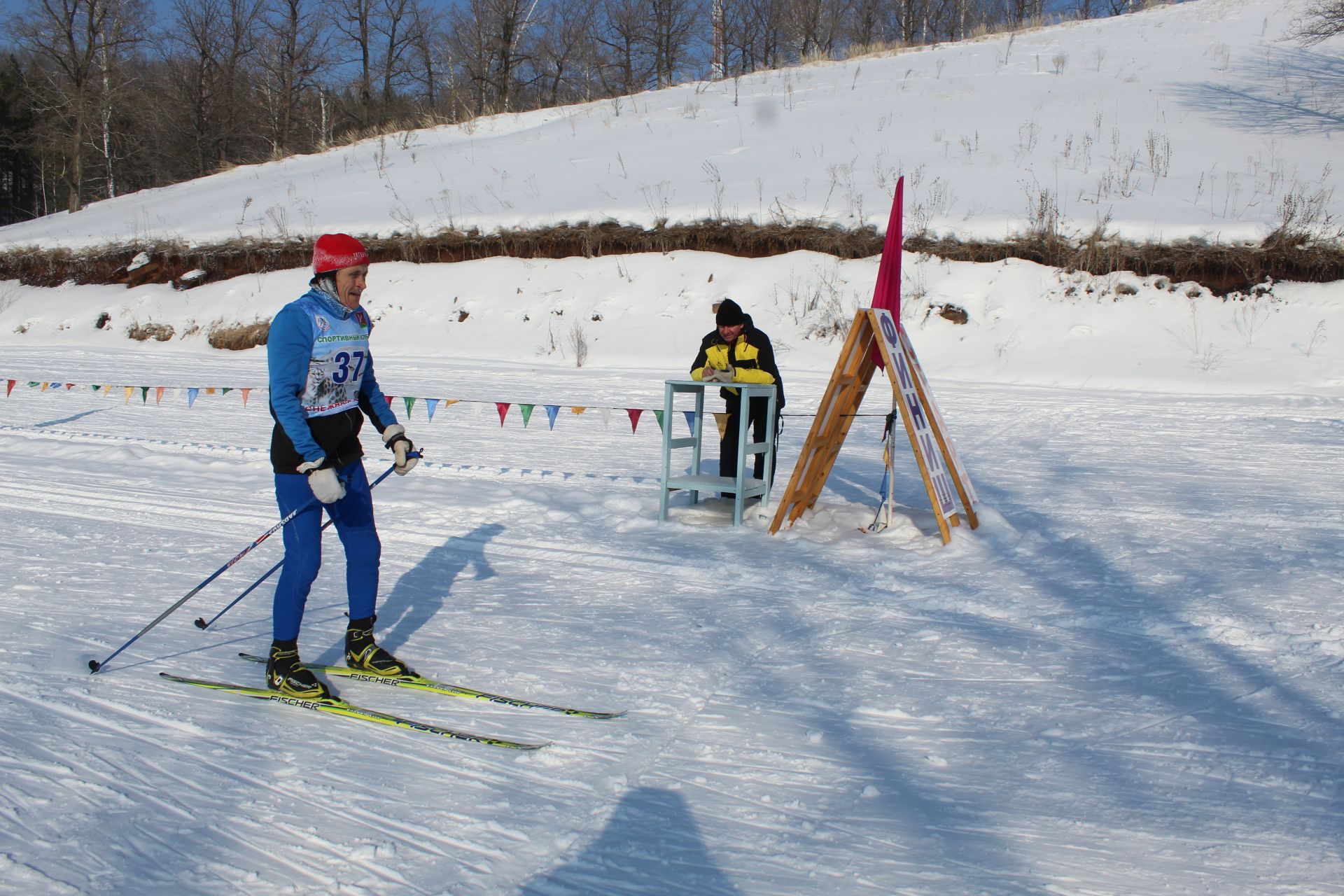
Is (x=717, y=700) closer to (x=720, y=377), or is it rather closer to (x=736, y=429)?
(x=720, y=377)

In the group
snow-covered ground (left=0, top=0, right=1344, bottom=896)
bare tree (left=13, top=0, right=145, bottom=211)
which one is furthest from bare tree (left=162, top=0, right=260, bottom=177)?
snow-covered ground (left=0, top=0, right=1344, bottom=896)

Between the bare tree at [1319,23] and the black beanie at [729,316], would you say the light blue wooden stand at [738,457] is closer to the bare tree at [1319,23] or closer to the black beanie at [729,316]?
the black beanie at [729,316]

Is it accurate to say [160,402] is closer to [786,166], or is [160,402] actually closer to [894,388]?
[894,388]

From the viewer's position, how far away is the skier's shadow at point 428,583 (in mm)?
5098

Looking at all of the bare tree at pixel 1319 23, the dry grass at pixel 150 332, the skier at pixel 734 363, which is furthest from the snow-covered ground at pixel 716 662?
the bare tree at pixel 1319 23

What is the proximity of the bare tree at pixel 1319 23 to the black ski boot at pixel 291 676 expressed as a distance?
23053 mm

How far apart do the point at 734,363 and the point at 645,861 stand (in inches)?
193

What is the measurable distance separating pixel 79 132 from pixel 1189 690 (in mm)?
42537

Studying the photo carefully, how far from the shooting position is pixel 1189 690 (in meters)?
4.10

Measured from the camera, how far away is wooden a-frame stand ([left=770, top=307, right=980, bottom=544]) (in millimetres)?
6527

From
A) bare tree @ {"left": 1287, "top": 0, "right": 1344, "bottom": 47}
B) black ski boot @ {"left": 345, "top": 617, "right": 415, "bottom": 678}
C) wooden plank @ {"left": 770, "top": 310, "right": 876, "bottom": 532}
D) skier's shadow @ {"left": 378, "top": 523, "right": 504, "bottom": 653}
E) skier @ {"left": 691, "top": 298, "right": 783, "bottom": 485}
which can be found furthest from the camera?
bare tree @ {"left": 1287, "top": 0, "right": 1344, "bottom": 47}

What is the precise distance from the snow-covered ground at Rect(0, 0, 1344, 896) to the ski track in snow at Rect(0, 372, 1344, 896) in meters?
0.02

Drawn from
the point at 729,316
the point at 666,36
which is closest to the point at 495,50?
the point at 666,36

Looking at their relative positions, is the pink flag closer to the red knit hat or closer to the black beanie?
the black beanie
